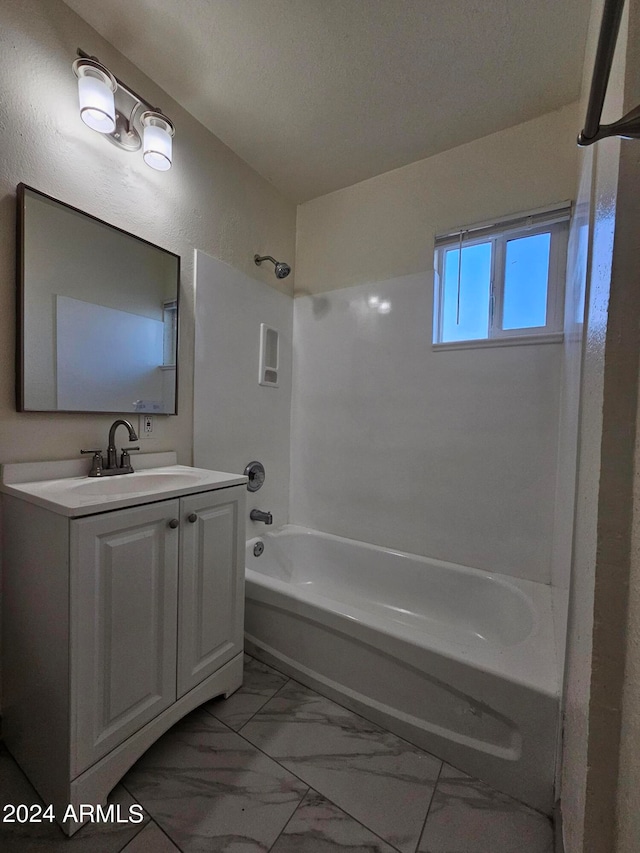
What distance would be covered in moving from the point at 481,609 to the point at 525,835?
794mm

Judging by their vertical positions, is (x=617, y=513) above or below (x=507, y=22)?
below

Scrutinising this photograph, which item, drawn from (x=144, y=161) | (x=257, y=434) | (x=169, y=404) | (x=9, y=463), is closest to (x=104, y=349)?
(x=169, y=404)

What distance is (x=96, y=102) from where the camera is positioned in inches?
46.7

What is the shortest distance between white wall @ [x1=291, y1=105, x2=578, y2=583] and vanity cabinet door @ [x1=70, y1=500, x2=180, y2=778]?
1.23 meters

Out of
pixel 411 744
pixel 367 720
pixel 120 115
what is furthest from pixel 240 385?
pixel 411 744

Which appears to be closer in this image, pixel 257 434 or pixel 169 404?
pixel 169 404

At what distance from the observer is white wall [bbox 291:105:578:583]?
63.9 inches

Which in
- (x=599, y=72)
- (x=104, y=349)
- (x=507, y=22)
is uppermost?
(x=507, y=22)

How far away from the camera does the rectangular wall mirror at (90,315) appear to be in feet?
3.78

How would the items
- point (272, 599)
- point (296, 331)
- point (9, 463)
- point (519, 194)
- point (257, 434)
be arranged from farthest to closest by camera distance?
1. point (296, 331)
2. point (257, 434)
3. point (519, 194)
4. point (272, 599)
5. point (9, 463)

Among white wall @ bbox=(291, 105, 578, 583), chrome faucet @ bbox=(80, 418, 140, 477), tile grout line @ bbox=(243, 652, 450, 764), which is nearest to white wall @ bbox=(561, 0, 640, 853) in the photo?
tile grout line @ bbox=(243, 652, 450, 764)

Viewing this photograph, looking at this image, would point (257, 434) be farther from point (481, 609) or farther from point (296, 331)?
point (481, 609)

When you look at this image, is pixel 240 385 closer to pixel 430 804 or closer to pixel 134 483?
pixel 134 483

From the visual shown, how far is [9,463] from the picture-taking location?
1118mm
